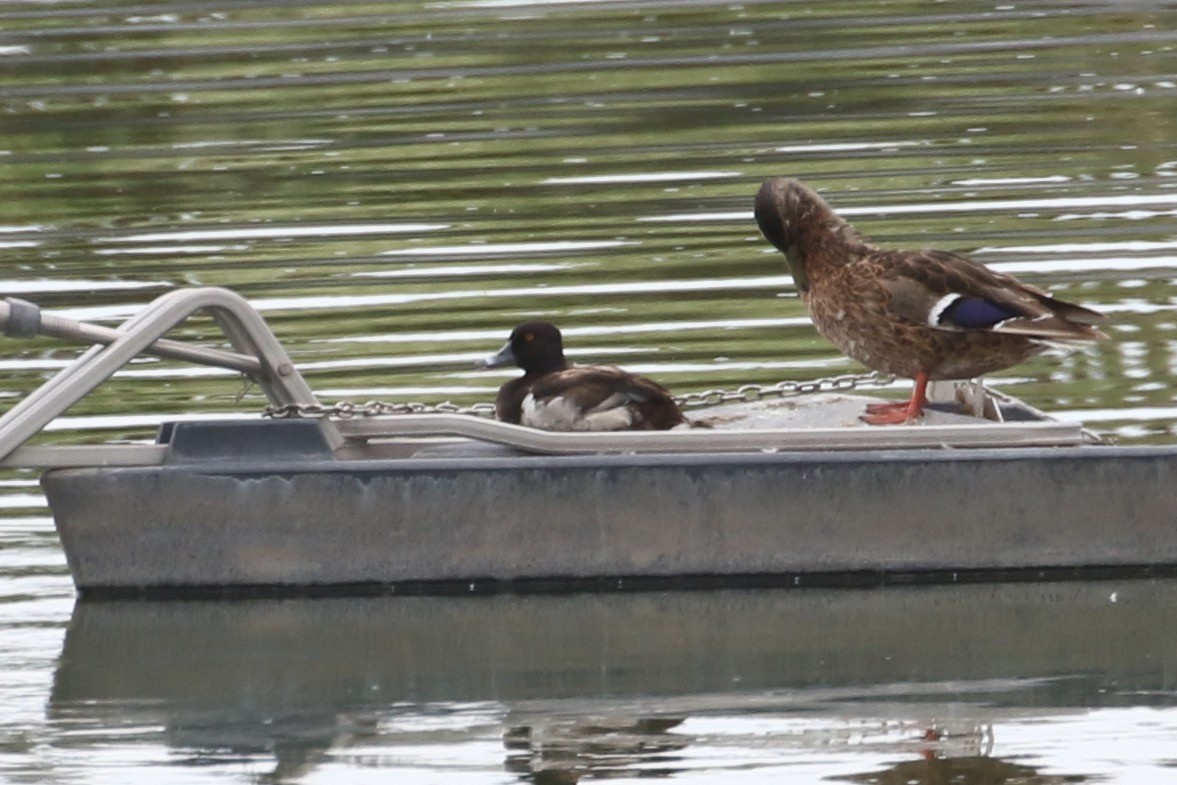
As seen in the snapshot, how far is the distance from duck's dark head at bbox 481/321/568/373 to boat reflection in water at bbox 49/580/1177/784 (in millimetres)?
1273

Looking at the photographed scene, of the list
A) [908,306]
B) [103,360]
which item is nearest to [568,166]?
[908,306]

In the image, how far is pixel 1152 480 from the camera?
987 cm

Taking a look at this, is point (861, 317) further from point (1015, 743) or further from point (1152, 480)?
point (1015, 743)

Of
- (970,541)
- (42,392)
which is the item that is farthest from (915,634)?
(42,392)

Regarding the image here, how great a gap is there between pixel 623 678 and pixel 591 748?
0.87 meters

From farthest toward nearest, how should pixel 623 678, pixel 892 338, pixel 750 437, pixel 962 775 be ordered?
pixel 892 338, pixel 750 437, pixel 623 678, pixel 962 775

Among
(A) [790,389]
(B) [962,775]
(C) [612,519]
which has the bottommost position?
(B) [962,775]

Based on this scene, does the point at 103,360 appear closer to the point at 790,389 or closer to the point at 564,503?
the point at 564,503

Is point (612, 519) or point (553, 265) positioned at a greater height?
point (553, 265)

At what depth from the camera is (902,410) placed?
10.8 metres

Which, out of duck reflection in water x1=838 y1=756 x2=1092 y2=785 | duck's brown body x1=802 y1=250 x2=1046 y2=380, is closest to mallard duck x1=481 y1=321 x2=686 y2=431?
duck's brown body x1=802 y1=250 x2=1046 y2=380

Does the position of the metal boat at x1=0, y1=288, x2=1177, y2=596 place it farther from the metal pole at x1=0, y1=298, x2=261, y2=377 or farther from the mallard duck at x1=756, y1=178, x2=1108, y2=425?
the mallard duck at x1=756, y1=178, x2=1108, y2=425

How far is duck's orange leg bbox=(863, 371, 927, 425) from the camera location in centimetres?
1066

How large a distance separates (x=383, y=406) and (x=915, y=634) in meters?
2.11
